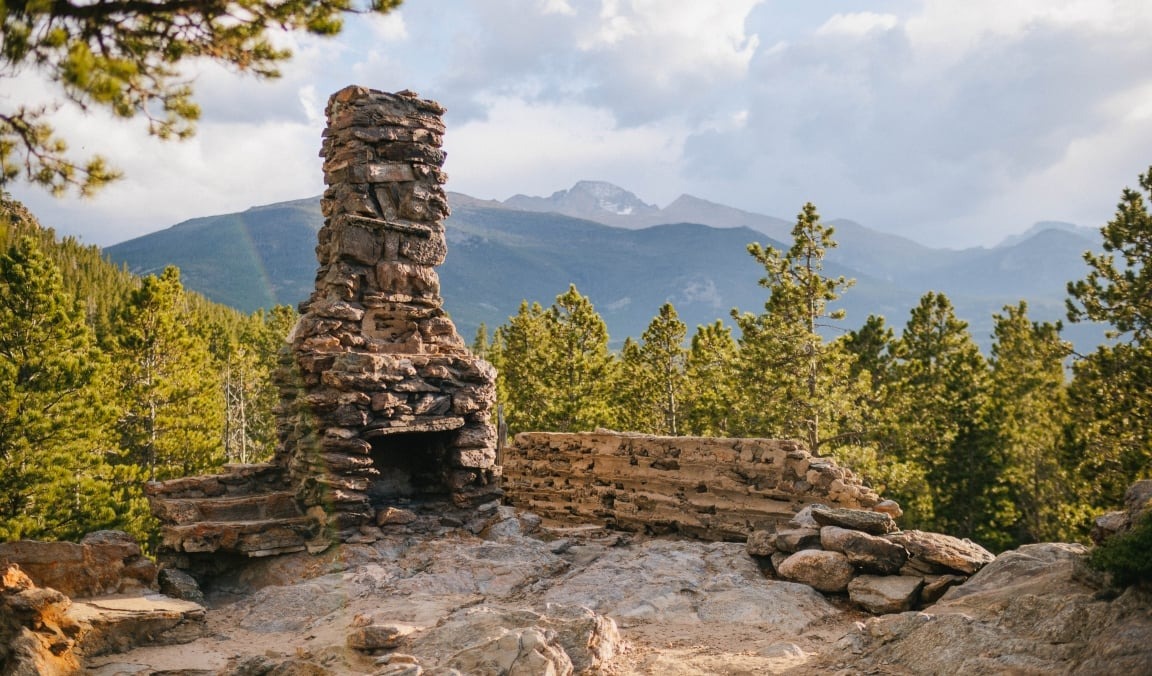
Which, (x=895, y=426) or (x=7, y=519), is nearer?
(x=7, y=519)

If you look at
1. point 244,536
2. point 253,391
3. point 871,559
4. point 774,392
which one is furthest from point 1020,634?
point 253,391

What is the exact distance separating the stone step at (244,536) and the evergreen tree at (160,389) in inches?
760

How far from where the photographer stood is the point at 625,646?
25.0 ft

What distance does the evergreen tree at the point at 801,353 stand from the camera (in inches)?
942

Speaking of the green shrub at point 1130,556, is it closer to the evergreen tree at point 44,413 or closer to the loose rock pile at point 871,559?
the loose rock pile at point 871,559

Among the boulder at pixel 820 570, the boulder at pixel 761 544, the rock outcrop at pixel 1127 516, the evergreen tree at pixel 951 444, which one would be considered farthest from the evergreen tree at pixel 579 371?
the rock outcrop at pixel 1127 516

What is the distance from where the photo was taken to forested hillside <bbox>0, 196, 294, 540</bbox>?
829 inches

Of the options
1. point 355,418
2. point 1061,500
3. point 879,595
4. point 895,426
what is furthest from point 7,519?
point 1061,500

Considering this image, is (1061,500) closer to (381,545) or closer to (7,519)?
(381,545)

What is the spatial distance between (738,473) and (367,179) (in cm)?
844

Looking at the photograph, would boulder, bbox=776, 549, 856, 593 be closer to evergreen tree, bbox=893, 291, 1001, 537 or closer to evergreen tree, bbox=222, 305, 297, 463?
evergreen tree, bbox=893, 291, 1001, 537

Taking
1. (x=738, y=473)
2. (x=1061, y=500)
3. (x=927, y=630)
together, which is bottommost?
(x=1061, y=500)

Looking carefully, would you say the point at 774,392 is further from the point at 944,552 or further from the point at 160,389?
the point at 160,389

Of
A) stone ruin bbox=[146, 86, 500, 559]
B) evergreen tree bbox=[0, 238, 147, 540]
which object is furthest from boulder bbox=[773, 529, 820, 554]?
evergreen tree bbox=[0, 238, 147, 540]
